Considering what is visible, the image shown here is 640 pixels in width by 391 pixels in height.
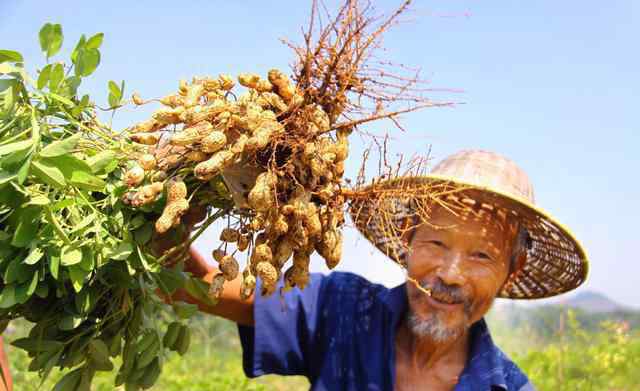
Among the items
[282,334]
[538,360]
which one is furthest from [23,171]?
[538,360]

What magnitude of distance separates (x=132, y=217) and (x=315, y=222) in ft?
1.15

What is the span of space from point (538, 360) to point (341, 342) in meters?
2.34

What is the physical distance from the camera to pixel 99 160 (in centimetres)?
125

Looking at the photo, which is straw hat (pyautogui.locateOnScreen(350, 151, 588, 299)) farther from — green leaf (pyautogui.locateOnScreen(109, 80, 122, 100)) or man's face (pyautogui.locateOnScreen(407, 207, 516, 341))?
green leaf (pyautogui.locateOnScreen(109, 80, 122, 100))

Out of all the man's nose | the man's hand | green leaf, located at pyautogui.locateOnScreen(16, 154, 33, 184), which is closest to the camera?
green leaf, located at pyautogui.locateOnScreen(16, 154, 33, 184)

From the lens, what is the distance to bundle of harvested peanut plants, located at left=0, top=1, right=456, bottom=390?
47.9 inches

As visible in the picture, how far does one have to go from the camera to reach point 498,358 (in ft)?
7.25

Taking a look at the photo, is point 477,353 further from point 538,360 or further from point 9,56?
point 538,360

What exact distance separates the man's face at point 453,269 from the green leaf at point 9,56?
1274 mm

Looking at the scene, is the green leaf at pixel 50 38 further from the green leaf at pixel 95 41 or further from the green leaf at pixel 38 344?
the green leaf at pixel 38 344

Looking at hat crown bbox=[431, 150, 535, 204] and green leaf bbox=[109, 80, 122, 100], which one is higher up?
hat crown bbox=[431, 150, 535, 204]

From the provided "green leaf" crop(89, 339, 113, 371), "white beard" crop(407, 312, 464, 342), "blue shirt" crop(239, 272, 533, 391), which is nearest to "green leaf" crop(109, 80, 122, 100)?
"green leaf" crop(89, 339, 113, 371)

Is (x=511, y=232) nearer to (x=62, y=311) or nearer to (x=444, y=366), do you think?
(x=444, y=366)

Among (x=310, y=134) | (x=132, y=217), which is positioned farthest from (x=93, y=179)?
(x=310, y=134)
